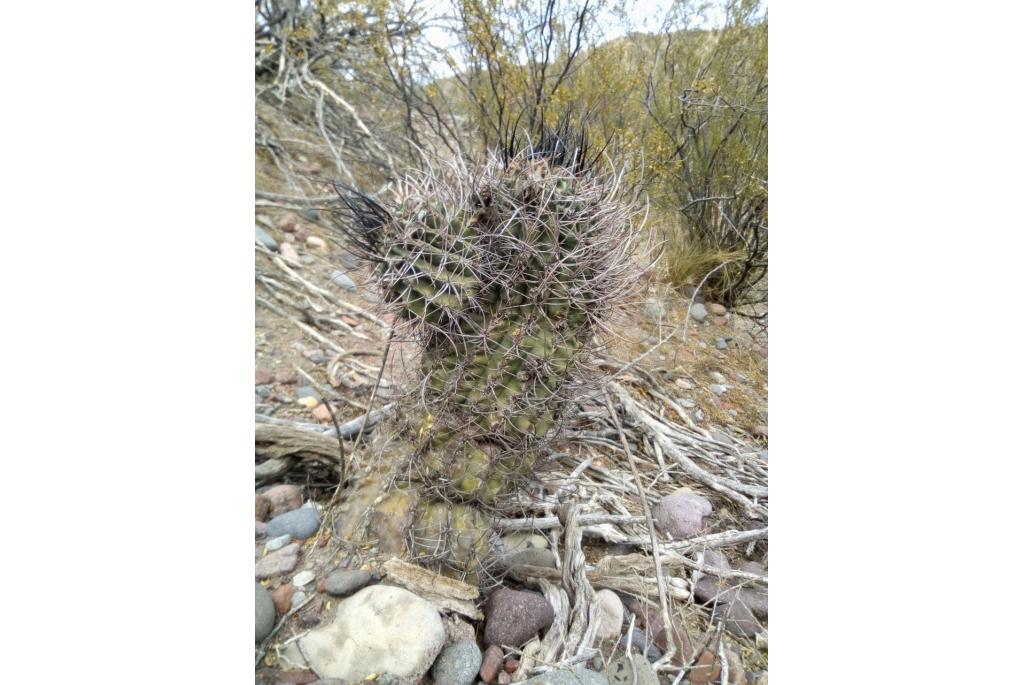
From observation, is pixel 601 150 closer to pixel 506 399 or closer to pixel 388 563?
pixel 506 399

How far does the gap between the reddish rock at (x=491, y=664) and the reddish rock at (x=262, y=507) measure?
1.68 ft

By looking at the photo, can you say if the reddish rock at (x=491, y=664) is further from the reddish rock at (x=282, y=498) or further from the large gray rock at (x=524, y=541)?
the reddish rock at (x=282, y=498)

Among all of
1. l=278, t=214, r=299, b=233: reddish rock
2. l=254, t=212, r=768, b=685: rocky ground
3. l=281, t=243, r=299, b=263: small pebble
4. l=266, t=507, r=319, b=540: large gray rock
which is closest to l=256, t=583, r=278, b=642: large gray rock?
l=254, t=212, r=768, b=685: rocky ground

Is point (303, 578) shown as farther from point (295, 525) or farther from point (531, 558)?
point (531, 558)

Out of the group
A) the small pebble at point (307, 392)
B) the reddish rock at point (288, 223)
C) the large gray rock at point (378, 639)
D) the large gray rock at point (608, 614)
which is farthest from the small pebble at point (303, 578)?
the reddish rock at point (288, 223)

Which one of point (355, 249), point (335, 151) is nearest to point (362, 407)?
point (355, 249)

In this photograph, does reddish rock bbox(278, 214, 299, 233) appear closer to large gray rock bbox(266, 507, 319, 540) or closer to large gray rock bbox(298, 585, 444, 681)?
large gray rock bbox(266, 507, 319, 540)

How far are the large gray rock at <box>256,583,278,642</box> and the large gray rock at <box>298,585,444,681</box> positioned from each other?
0.17 feet

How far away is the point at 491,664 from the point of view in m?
0.70

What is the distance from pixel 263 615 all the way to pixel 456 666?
0.90 feet

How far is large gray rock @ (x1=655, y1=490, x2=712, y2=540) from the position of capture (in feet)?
3.20

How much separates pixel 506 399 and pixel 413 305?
0.19 meters

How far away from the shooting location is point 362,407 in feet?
4.28

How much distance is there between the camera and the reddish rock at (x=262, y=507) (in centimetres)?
98
